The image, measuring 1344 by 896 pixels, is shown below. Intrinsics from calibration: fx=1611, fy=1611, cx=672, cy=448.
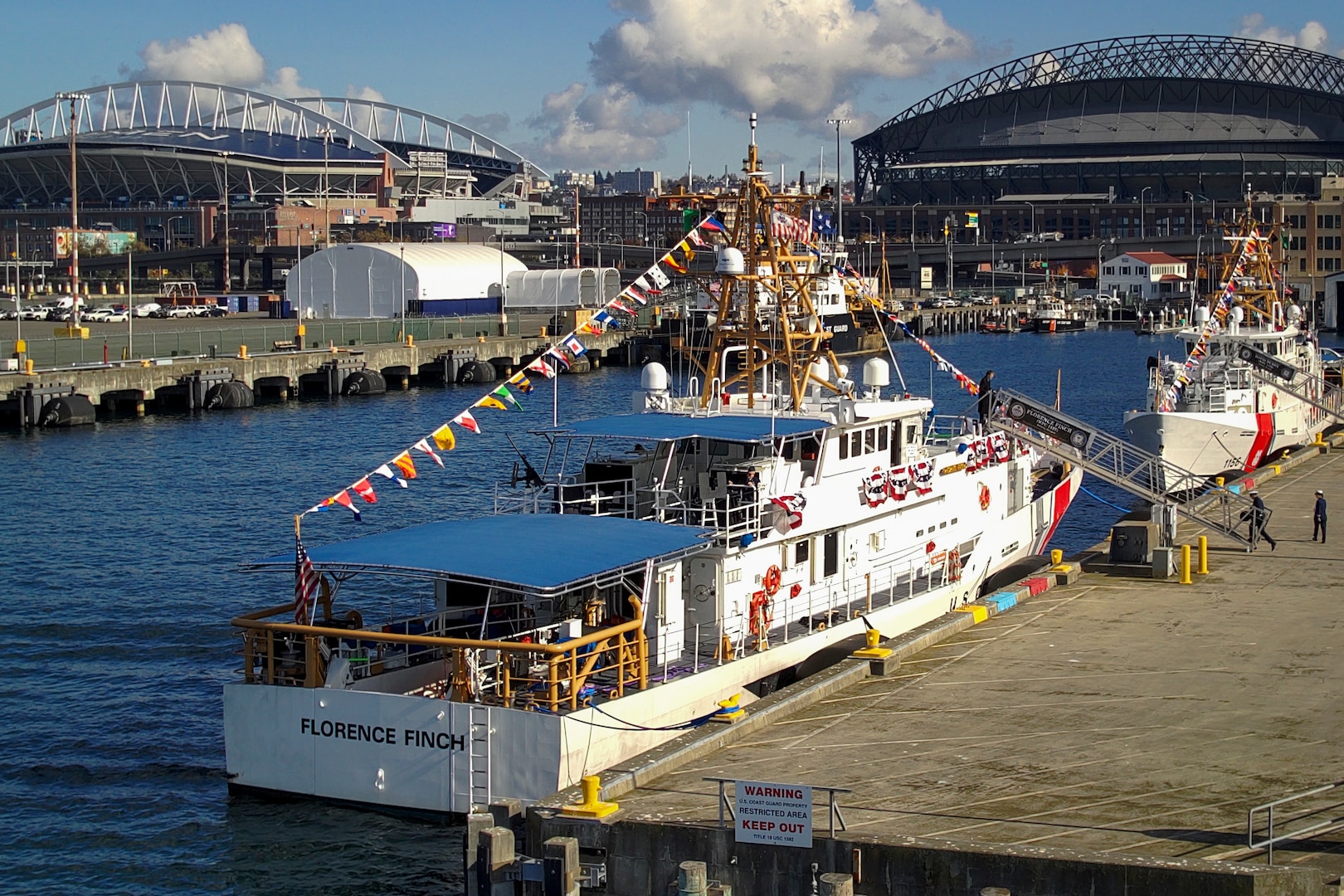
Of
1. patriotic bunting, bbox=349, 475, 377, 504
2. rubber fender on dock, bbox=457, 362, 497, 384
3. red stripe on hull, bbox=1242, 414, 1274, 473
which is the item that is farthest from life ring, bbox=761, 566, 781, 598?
rubber fender on dock, bbox=457, 362, 497, 384

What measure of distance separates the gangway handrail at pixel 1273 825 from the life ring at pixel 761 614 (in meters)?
8.89

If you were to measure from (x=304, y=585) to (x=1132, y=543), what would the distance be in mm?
16959

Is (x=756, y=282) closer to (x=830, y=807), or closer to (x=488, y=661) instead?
(x=488, y=661)

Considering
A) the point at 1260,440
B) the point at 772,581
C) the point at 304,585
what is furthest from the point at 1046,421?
the point at 304,585

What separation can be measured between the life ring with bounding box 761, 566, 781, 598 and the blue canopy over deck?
218 cm

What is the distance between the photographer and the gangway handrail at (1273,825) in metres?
15.6

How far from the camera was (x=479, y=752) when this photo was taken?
65.7 ft

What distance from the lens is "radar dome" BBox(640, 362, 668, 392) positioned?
28.0m

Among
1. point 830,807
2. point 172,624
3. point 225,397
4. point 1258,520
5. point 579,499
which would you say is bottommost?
point 172,624

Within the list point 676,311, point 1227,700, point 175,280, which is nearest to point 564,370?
point 676,311

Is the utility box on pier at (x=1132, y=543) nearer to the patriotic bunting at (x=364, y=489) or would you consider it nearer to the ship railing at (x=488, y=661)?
the ship railing at (x=488, y=661)

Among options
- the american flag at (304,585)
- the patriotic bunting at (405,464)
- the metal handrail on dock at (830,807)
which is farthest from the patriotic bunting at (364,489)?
the metal handrail on dock at (830,807)

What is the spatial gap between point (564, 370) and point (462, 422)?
71.2m

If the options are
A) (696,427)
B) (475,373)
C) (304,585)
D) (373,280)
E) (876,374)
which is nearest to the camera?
(304,585)
